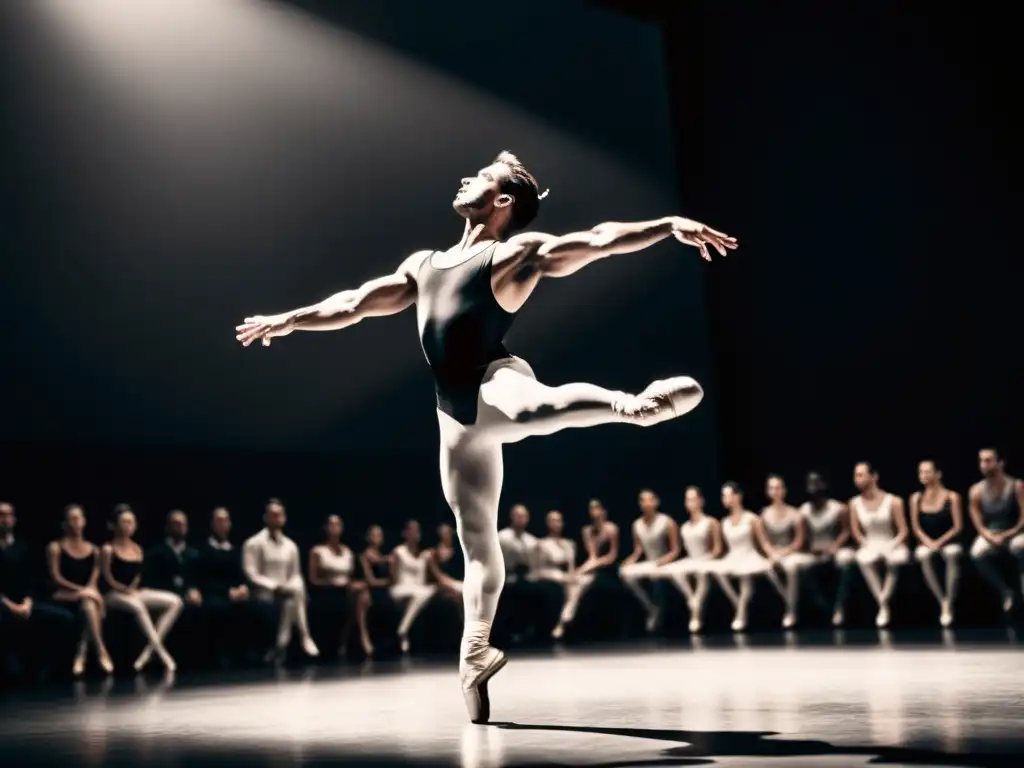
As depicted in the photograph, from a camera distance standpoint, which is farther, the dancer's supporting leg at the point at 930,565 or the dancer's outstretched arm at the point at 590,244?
the dancer's supporting leg at the point at 930,565

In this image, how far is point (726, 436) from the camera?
1219 centimetres

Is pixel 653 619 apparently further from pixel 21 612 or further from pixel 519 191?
pixel 519 191

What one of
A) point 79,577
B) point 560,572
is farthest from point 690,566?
point 79,577

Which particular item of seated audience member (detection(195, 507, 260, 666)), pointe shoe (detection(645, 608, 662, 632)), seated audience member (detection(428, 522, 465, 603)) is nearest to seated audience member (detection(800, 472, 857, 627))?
pointe shoe (detection(645, 608, 662, 632))

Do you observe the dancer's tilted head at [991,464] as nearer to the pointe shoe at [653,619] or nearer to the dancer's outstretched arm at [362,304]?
the pointe shoe at [653,619]

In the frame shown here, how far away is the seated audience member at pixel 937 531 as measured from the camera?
339 inches

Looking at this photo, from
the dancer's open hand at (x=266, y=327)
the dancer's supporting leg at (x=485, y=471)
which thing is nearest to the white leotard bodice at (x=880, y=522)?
the dancer's supporting leg at (x=485, y=471)

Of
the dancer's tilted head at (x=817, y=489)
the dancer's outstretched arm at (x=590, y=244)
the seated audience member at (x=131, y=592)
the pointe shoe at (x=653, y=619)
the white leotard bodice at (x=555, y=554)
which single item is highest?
the dancer's tilted head at (x=817, y=489)

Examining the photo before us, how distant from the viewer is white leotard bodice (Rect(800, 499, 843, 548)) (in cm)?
948

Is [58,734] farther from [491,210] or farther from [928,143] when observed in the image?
[928,143]

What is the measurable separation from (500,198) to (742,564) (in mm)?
6063

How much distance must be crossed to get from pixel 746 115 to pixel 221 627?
689cm

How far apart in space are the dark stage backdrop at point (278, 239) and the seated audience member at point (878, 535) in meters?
2.61

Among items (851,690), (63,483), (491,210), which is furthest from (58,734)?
(63,483)
